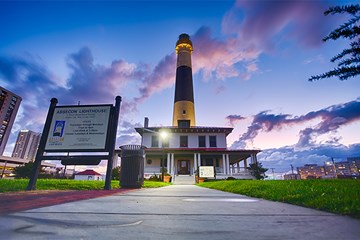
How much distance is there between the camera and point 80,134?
6.50 meters

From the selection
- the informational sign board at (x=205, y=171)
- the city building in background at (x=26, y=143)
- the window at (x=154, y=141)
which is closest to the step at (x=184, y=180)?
the informational sign board at (x=205, y=171)

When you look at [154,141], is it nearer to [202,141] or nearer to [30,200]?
[202,141]

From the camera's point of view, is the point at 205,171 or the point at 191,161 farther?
the point at 191,161

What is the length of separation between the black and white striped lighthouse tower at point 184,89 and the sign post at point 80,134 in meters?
20.1

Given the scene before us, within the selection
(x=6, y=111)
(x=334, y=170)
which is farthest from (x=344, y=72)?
(x=6, y=111)

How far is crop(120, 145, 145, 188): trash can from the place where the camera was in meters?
6.92

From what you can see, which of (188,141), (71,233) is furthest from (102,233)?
(188,141)

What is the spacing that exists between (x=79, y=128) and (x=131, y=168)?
7.59 feet

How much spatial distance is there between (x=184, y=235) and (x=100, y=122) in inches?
244

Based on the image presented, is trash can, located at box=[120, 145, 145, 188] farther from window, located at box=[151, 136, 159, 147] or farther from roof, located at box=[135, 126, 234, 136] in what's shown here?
window, located at box=[151, 136, 159, 147]

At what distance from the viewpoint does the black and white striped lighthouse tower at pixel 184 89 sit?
2767 centimetres

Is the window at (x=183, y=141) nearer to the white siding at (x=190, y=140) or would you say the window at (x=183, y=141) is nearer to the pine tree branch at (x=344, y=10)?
the white siding at (x=190, y=140)

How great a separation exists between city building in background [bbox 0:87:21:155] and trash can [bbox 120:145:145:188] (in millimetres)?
57053

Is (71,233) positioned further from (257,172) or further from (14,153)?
(14,153)
